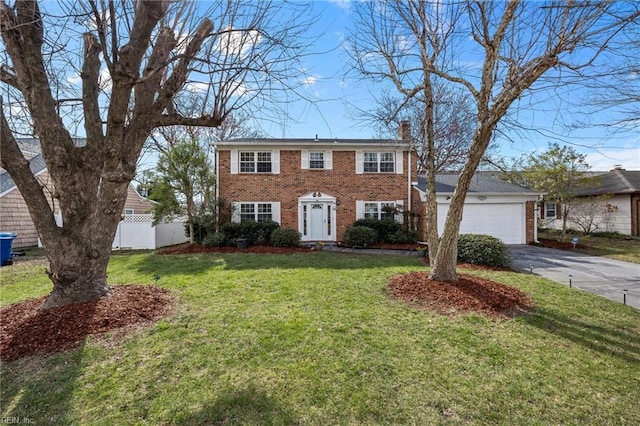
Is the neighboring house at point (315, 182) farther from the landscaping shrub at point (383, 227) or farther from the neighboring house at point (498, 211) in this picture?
the neighboring house at point (498, 211)

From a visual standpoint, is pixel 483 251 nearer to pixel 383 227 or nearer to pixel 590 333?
pixel 590 333

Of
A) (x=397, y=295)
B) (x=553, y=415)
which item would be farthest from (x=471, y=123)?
(x=553, y=415)

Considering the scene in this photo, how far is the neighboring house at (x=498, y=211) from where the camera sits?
48.3 feet

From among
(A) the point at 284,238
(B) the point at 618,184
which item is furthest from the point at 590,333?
(B) the point at 618,184

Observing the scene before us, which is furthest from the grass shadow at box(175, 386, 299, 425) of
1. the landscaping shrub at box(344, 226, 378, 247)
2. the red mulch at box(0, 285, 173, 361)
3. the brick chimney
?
the brick chimney

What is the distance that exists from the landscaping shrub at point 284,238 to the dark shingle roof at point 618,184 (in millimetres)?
18814

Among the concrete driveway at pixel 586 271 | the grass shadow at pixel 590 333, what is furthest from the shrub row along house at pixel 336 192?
the grass shadow at pixel 590 333

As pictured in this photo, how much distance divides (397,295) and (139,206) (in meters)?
19.8

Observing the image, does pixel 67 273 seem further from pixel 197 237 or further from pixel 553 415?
pixel 197 237

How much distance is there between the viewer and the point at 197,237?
46.9 ft

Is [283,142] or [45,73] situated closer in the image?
[45,73]

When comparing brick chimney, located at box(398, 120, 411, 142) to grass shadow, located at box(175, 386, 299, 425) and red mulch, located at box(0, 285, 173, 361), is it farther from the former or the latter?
grass shadow, located at box(175, 386, 299, 425)

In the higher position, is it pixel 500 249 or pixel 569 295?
pixel 500 249

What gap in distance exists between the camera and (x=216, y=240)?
13.2 meters
